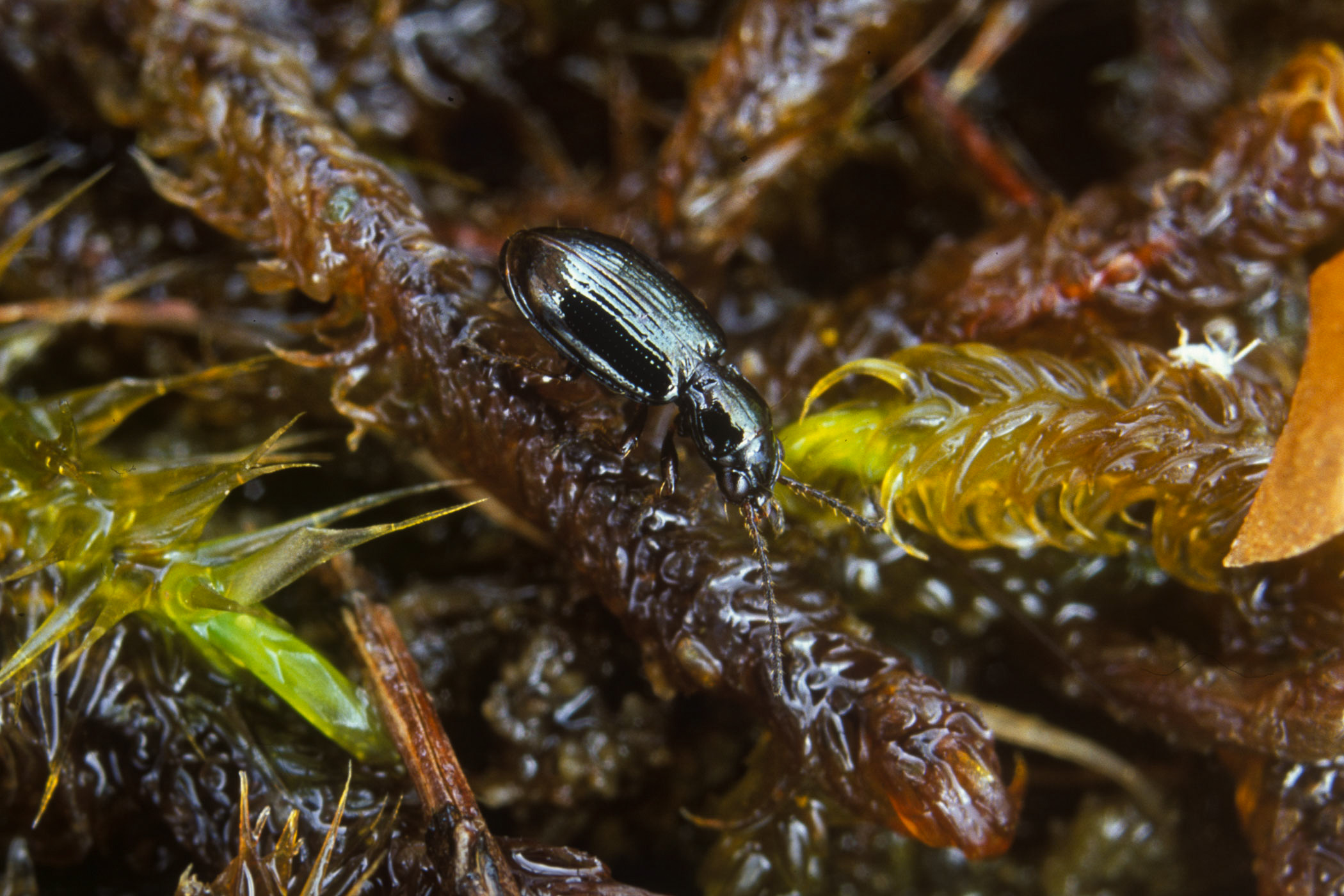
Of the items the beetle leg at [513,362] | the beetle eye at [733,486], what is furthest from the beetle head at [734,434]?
the beetle leg at [513,362]

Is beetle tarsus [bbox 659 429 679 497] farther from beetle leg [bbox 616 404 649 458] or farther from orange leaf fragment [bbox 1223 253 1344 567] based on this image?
orange leaf fragment [bbox 1223 253 1344 567]

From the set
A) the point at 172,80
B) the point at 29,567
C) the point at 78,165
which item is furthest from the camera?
the point at 78,165

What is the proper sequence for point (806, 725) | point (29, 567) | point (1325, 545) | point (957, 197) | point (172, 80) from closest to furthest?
point (29, 567), point (806, 725), point (1325, 545), point (172, 80), point (957, 197)

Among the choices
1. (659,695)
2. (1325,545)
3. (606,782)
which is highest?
(659,695)

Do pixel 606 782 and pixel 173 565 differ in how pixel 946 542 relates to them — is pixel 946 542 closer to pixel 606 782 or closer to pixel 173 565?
pixel 606 782

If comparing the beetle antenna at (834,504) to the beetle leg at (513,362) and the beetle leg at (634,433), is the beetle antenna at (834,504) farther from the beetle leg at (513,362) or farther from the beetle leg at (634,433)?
the beetle leg at (513,362)

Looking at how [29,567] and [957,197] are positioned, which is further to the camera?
[957,197]

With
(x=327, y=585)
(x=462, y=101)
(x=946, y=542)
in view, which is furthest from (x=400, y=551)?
(x=462, y=101)
